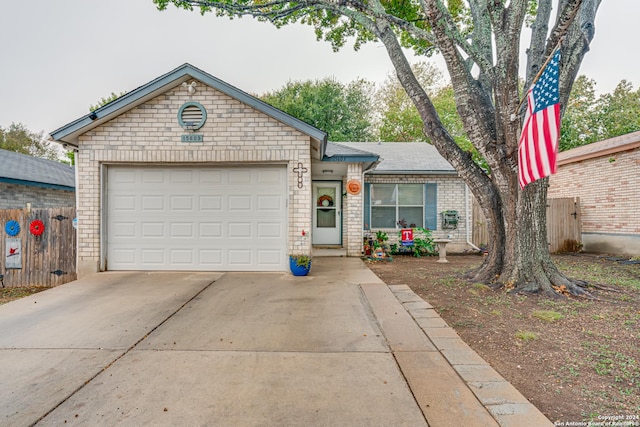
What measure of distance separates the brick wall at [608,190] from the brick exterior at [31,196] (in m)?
19.7

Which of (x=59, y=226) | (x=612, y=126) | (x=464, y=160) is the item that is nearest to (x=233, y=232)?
(x=59, y=226)

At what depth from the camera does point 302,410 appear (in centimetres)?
217

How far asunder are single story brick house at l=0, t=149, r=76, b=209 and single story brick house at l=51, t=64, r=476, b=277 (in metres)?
4.99

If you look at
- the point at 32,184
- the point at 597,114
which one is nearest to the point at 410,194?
the point at 32,184

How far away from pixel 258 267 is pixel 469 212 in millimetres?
7943

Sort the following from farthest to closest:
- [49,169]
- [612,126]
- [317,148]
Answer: [612,126], [49,169], [317,148]

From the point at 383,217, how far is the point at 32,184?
11.8 metres

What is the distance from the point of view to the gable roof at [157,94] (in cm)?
634

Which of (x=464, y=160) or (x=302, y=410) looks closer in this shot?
(x=302, y=410)

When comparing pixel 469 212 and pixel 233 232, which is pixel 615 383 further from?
pixel 469 212

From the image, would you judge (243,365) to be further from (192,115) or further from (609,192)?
(609,192)

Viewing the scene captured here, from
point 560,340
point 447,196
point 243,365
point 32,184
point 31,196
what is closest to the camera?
point 243,365

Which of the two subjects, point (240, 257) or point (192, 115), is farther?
point (240, 257)

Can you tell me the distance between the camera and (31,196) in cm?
1036
